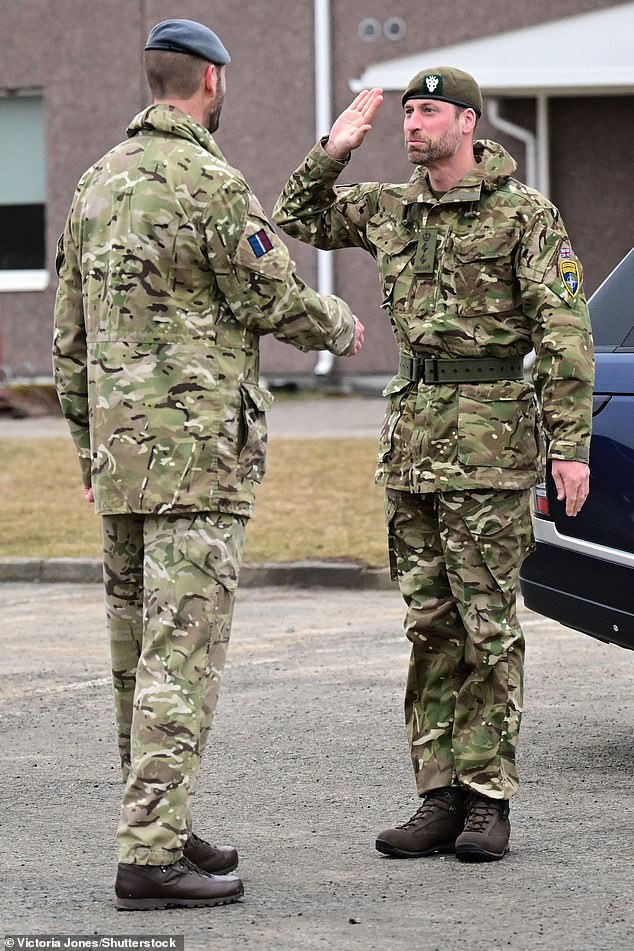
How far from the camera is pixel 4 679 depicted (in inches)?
293

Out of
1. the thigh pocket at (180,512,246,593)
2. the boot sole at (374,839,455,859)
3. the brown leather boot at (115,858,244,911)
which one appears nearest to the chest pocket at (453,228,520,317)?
the thigh pocket at (180,512,246,593)

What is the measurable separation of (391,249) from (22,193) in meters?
17.1

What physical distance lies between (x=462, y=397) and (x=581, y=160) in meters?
15.6

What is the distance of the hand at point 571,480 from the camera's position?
4676mm

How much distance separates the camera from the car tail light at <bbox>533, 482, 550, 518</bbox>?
5.84 m

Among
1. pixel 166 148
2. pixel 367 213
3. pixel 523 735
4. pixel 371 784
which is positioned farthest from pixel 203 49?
pixel 523 735

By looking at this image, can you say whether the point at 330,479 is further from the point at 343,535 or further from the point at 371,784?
the point at 371,784

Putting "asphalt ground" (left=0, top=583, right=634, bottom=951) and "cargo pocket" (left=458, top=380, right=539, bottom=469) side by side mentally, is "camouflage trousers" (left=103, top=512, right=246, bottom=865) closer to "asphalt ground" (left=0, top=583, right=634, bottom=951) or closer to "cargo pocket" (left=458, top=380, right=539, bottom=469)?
"asphalt ground" (left=0, top=583, right=634, bottom=951)

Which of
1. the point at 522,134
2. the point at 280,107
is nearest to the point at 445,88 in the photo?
the point at 522,134

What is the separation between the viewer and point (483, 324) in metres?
4.75

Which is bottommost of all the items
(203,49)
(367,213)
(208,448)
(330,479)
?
(330,479)

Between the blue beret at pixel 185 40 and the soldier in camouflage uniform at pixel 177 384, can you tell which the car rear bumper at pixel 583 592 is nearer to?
the soldier in camouflage uniform at pixel 177 384

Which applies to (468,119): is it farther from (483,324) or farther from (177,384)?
(177,384)

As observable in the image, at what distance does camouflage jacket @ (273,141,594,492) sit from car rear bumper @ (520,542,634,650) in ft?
2.75
